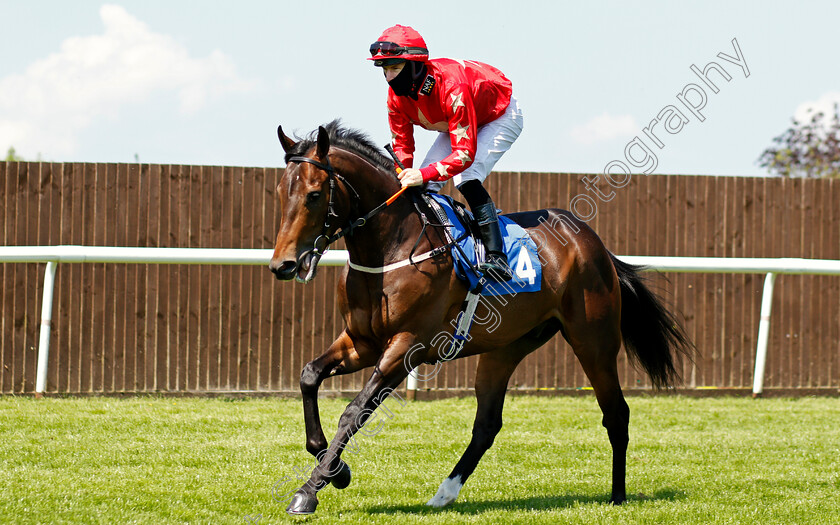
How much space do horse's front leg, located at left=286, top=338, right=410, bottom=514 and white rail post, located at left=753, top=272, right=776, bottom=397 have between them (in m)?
5.18

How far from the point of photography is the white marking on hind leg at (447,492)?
4.50 metres

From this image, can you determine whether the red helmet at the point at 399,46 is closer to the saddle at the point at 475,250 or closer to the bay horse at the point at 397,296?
the bay horse at the point at 397,296

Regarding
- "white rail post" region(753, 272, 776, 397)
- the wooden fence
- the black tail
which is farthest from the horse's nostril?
"white rail post" region(753, 272, 776, 397)

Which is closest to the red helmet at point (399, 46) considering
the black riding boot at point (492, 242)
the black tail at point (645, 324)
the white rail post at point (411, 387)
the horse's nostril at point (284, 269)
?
the black riding boot at point (492, 242)

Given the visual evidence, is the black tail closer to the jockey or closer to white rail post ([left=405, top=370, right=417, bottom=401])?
the jockey

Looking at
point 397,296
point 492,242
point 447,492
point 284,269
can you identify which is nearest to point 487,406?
point 447,492

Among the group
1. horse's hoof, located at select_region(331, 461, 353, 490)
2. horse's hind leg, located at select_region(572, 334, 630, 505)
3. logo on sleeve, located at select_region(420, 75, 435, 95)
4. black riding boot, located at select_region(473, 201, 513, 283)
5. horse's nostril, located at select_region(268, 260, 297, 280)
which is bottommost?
horse's hoof, located at select_region(331, 461, 353, 490)

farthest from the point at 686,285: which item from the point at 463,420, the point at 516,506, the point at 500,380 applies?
the point at 516,506

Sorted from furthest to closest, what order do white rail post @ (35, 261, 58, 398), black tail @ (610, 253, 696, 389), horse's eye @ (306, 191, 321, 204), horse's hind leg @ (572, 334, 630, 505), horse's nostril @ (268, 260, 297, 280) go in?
white rail post @ (35, 261, 58, 398) < black tail @ (610, 253, 696, 389) < horse's hind leg @ (572, 334, 630, 505) < horse's eye @ (306, 191, 321, 204) < horse's nostril @ (268, 260, 297, 280)

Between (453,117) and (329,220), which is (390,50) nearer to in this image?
(453,117)

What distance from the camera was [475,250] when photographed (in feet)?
15.3

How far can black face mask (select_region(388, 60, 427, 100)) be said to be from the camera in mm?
4431

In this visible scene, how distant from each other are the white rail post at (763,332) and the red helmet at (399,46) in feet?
16.7

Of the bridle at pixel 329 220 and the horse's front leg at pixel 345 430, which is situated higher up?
the bridle at pixel 329 220
